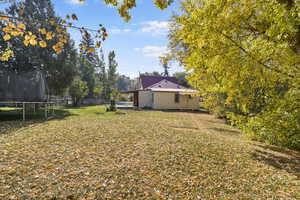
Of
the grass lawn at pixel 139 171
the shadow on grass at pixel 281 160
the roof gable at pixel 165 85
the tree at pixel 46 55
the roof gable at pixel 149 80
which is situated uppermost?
the tree at pixel 46 55

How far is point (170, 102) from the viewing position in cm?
2197

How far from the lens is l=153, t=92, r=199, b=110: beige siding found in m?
21.6

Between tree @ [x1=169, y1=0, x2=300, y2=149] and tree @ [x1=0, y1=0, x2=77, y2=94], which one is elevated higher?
tree @ [x1=0, y1=0, x2=77, y2=94]

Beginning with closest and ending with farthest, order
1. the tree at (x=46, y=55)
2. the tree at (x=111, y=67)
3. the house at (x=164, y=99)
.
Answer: the tree at (x=46, y=55) < the house at (x=164, y=99) < the tree at (x=111, y=67)

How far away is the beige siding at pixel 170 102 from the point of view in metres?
21.6

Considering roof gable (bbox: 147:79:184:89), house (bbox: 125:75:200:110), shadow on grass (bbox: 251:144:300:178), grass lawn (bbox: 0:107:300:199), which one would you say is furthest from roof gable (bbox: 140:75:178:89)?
shadow on grass (bbox: 251:144:300:178)

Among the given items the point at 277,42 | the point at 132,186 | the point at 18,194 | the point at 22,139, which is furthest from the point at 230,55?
the point at 22,139

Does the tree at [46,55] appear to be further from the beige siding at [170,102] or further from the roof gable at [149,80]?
the beige siding at [170,102]

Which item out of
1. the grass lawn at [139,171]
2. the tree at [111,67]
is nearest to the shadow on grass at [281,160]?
the grass lawn at [139,171]

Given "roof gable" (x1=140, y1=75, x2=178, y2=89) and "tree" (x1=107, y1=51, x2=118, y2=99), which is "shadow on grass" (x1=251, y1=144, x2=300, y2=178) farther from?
"tree" (x1=107, y1=51, x2=118, y2=99)

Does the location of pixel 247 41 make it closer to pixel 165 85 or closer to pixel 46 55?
pixel 165 85

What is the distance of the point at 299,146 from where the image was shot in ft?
20.1

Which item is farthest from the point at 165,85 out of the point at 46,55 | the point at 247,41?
the point at 247,41

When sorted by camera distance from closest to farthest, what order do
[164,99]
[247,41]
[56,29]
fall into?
[56,29], [247,41], [164,99]
